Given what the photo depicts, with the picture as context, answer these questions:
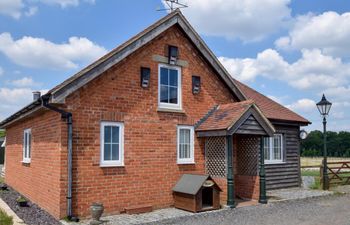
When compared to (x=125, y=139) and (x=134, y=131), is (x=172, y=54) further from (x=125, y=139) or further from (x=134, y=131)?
(x=125, y=139)

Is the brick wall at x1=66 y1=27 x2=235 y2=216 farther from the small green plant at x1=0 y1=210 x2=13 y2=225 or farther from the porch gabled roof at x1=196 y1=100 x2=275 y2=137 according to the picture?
the small green plant at x1=0 y1=210 x2=13 y2=225

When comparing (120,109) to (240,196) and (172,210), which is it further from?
(240,196)

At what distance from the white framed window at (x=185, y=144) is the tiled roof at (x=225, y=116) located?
38 centimetres

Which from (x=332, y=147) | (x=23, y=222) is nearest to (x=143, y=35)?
(x=23, y=222)

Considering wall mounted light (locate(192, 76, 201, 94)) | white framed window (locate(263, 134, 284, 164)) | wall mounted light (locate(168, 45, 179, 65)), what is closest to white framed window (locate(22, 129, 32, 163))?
wall mounted light (locate(168, 45, 179, 65))

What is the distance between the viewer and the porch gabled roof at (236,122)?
12000mm

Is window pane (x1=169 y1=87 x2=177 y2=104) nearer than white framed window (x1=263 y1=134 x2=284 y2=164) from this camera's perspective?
Yes

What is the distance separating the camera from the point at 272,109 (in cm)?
1800

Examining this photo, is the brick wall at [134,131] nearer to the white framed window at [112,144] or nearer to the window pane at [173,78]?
the white framed window at [112,144]

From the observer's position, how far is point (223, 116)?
12.9 m

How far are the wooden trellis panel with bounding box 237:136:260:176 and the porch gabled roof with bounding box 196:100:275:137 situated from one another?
41.7 inches

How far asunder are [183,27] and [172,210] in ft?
21.2

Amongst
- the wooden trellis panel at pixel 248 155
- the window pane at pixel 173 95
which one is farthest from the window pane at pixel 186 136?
the wooden trellis panel at pixel 248 155

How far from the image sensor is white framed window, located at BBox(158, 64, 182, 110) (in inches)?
492
